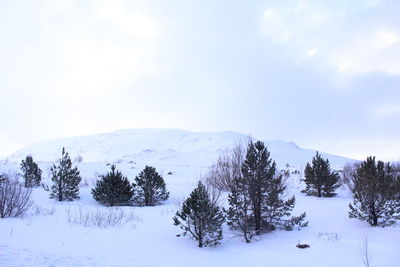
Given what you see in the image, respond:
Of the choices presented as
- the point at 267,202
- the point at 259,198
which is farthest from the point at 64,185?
the point at 267,202

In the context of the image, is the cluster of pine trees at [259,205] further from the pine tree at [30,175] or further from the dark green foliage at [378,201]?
the pine tree at [30,175]

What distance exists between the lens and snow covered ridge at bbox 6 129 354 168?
179 feet

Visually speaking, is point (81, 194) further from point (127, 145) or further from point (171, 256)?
point (127, 145)

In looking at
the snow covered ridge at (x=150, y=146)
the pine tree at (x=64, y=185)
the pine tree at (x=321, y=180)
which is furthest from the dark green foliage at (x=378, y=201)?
the snow covered ridge at (x=150, y=146)

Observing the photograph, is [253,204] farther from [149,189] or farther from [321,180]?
[321,180]

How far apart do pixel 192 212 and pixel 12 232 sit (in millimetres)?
5795

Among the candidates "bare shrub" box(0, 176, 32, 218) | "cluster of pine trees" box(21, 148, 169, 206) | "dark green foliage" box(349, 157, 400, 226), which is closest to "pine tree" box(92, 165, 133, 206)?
"cluster of pine trees" box(21, 148, 169, 206)

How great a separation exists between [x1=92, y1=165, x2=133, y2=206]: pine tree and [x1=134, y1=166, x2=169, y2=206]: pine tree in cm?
72

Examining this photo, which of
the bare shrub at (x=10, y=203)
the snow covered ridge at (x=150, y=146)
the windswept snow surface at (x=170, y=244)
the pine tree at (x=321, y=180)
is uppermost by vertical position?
the snow covered ridge at (x=150, y=146)

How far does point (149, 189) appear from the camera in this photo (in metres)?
17.8

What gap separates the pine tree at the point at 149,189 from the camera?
17.8 m

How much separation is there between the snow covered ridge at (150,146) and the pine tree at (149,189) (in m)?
30.3

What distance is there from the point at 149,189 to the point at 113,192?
2.23 metres

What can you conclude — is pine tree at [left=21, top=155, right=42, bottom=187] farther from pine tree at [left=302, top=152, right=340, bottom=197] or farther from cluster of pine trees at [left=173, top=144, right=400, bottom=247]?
pine tree at [left=302, top=152, right=340, bottom=197]
